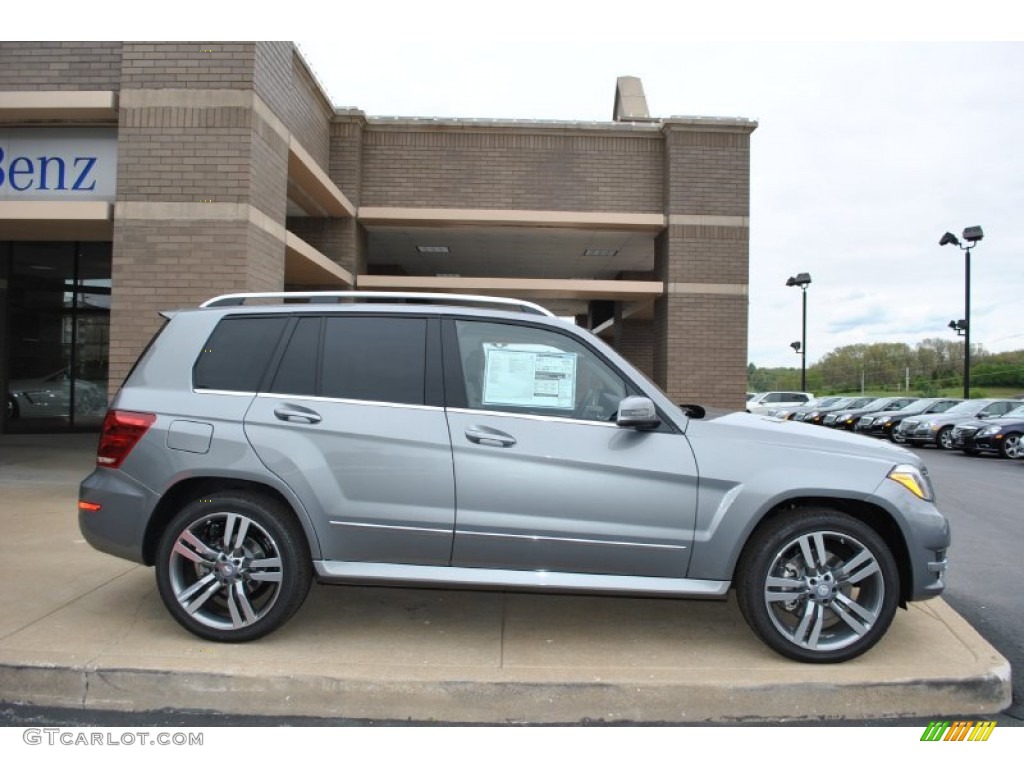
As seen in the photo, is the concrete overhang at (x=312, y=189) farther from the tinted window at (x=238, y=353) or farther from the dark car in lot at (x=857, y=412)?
the dark car in lot at (x=857, y=412)

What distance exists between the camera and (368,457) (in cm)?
384

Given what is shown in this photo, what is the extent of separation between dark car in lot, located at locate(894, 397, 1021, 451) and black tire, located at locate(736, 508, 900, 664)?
1906cm

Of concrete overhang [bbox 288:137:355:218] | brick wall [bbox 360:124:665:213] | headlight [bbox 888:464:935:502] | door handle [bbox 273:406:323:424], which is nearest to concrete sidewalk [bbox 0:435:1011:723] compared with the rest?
headlight [bbox 888:464:935:502]

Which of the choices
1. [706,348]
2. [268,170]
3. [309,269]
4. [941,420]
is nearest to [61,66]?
[268,170]

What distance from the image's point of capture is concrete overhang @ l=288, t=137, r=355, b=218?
10258 mm

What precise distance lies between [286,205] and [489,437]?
8.53m

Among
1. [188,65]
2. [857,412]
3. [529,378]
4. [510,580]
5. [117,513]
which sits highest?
[188,65]

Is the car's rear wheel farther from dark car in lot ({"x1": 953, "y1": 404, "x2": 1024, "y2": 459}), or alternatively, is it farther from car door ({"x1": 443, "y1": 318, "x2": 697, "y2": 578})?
car door ({"x1": 443, "y1": 318, "x2": 697, "y2": 578})

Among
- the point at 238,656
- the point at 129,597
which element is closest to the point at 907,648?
the point at 238,656

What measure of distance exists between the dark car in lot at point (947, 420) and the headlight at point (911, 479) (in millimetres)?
18820

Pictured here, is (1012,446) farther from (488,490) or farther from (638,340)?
(488,490)

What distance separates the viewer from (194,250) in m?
8.38

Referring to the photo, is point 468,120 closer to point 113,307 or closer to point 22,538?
point 113,307
